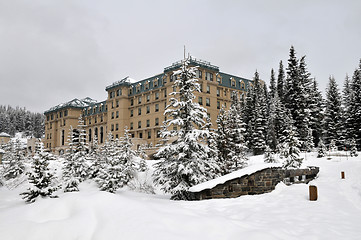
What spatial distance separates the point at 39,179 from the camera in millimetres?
16391

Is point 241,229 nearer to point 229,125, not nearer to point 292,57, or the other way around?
point 229,125

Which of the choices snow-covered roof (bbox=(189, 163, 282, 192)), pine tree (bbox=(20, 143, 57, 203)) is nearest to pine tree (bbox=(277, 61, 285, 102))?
snow-covered roof (bbox=(189, 163, 282, 192))

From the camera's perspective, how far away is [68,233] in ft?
17.4

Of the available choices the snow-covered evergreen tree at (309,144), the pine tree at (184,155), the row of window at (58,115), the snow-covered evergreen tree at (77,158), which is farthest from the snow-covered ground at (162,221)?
the row of window at (58,115)

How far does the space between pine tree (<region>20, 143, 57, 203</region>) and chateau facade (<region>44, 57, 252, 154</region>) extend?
25.2 meters

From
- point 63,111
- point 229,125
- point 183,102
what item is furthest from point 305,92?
point 63,111

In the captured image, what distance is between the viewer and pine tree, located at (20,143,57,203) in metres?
16.3

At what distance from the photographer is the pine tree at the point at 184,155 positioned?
14.7 meters

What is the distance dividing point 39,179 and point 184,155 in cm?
926

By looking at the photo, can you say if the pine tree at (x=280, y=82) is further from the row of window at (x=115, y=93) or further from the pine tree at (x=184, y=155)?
the pine tree at (x=184, y=155)

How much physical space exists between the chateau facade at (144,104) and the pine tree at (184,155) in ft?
81.7

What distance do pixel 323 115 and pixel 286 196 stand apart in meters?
44.5

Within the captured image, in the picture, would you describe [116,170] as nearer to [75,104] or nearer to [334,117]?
[334,117]

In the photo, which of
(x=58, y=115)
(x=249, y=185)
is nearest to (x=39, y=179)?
(x=249, y=185)
